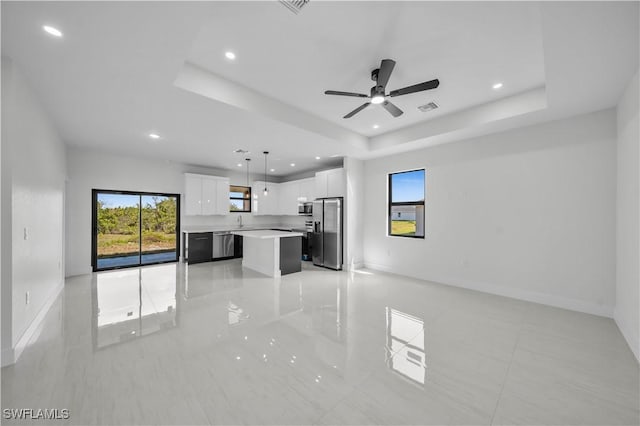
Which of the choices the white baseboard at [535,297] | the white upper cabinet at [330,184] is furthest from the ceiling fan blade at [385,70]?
the white baseboard at [535,297]

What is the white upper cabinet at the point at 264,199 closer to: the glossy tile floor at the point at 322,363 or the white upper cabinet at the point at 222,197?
the white upper cabinet at the point at 222,197

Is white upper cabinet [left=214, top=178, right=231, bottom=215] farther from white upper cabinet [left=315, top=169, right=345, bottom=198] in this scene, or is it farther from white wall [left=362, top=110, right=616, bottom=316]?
white wall [left=362, top=110, right=616, bottom=316]

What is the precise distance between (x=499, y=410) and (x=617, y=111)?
3.97 m

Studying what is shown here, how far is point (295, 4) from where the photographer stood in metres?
1.86

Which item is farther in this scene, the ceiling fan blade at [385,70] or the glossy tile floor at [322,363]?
the ceiling fan blade at [385,70]

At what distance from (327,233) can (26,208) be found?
489 centimetres

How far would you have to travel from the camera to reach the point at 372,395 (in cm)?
184

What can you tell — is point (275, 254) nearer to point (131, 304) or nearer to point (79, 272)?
point (131, 304)

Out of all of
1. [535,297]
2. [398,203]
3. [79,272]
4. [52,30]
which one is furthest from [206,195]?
[535,297]

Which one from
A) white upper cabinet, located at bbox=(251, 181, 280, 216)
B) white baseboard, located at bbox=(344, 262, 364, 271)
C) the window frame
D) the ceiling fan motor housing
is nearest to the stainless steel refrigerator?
white baseboard, located at bbox=(344, 262, 364, 271)

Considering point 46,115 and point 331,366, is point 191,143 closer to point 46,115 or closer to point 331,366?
point 46,115

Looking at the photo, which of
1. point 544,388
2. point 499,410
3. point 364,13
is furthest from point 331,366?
point 364,13

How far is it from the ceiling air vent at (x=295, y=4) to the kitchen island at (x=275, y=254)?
3.86 metres

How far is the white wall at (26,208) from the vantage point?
2.21 meters
